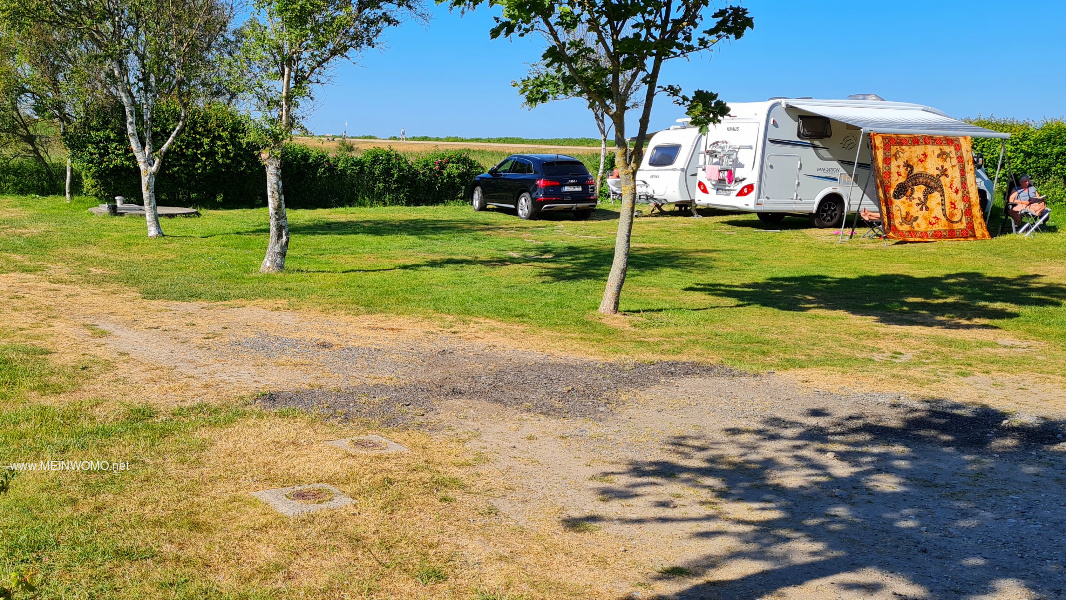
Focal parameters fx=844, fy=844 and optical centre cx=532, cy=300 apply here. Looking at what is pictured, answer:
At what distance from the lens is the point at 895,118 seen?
20.2 metres

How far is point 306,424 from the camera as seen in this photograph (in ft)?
19.7

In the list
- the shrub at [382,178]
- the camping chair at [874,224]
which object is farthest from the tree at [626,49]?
the shrub at [382,178]

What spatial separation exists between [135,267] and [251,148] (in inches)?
490

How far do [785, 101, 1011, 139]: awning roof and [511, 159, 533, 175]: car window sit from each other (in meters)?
7.23

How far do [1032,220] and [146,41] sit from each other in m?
19.9

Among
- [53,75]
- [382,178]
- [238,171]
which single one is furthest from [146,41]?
[382,178]

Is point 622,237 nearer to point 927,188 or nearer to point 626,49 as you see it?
point 626,49

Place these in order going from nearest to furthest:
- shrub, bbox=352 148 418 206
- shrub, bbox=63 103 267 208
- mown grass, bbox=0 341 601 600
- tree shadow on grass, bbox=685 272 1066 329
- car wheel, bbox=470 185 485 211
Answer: mown grass, bbox=0 341 601 600, tree shadow on grass, bbox=685 272 1066 329, shrub, bbox=63 103 267 208, car wheel, bbox=470 185 485 211, shrub, bbox=352 148 418 206

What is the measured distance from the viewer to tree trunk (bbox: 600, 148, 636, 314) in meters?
10.5

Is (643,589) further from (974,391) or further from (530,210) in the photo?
(530,210)

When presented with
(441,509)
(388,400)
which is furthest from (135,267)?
(441,509)

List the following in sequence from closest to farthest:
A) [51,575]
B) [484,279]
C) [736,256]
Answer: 1. [51,575]
2. [484,279]
3. [736,256]

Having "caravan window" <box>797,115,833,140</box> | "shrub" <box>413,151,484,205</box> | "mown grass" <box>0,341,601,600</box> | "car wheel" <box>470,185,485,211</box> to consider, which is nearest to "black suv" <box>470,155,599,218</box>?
"car wheel" <box>470,185,485,211</box>

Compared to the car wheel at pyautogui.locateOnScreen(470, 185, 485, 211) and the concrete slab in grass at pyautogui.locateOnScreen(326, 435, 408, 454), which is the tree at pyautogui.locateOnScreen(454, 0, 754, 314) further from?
the car wheel at pyautogui.locateOnScreen(470, 185, 485, 211)
